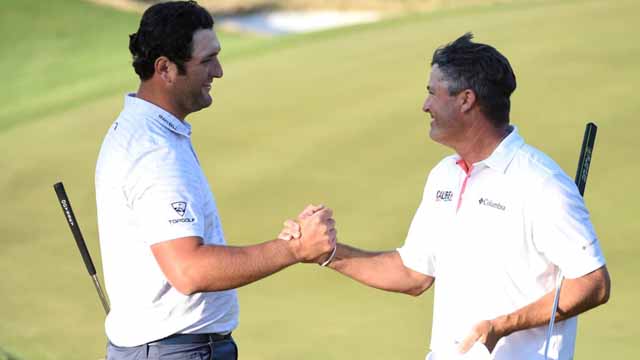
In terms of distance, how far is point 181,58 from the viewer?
16.0 ft

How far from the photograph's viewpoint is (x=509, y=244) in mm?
4754

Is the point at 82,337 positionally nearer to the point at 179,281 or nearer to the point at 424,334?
the point at 424,334

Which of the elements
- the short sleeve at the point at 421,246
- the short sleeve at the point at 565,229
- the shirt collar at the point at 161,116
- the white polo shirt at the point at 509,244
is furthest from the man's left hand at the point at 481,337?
the shirt collar at the point at 161,116

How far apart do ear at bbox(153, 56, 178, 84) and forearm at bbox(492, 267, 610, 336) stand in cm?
139

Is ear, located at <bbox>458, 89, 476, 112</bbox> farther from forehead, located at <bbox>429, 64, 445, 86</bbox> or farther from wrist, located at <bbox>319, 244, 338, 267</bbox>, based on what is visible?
wrist, located at <bbox>319, 244, 338, 267</bbox>

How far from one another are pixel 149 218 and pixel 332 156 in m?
8.43

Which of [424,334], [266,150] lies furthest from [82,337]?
[266,150]

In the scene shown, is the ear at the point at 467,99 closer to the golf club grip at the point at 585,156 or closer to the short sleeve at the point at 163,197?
the golf club grip at the point at 585,156

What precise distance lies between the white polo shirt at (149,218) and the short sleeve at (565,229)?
3.66 ft

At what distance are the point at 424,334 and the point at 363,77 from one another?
260 inches

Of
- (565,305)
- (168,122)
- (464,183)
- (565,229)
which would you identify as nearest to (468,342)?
(565,305)

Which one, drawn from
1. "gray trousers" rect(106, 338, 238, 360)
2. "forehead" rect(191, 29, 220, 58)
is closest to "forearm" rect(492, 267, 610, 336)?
"gray trousers" rect(106, 338, 238, 360)

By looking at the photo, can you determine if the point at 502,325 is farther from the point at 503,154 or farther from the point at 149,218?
the point at 149,218

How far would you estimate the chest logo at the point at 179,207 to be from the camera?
461cm
